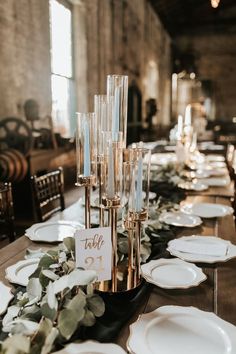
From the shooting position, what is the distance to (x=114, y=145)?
1.04 meters

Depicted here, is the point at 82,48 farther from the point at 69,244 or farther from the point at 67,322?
the point at 67,322

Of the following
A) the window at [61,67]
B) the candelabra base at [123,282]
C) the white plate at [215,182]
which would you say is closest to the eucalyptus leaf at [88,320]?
the candelabra base at [123,282]

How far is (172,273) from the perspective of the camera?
1.21m

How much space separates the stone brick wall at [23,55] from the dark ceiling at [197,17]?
7445 millimetres

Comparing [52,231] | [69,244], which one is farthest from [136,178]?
[52,231]

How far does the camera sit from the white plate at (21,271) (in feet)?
3.77

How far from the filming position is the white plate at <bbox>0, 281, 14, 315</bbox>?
3.20 feet

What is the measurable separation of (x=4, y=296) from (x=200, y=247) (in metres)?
0.74

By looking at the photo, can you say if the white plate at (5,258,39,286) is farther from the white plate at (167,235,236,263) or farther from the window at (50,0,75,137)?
the window at (50,0,75,137)

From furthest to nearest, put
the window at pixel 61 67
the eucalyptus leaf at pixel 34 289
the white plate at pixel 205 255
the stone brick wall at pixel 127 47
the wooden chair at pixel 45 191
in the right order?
the stone brick wall at pixel 127 47 → the window at pixel 61 67 → the wooden chair at pixel 45 191 → the white plate at pixel 205 255 → the eucalyptus leaf at pixel 34 289

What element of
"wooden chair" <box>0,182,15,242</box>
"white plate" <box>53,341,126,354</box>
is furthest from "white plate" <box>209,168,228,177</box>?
"white plate" <box>53,341,126,354</box>

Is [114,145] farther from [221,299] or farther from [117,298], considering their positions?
[221,299]

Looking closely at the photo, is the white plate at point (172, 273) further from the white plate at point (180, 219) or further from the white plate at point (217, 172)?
the white plate at point (217, 172)

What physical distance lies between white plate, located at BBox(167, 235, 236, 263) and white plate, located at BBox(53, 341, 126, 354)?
23.7 inches
